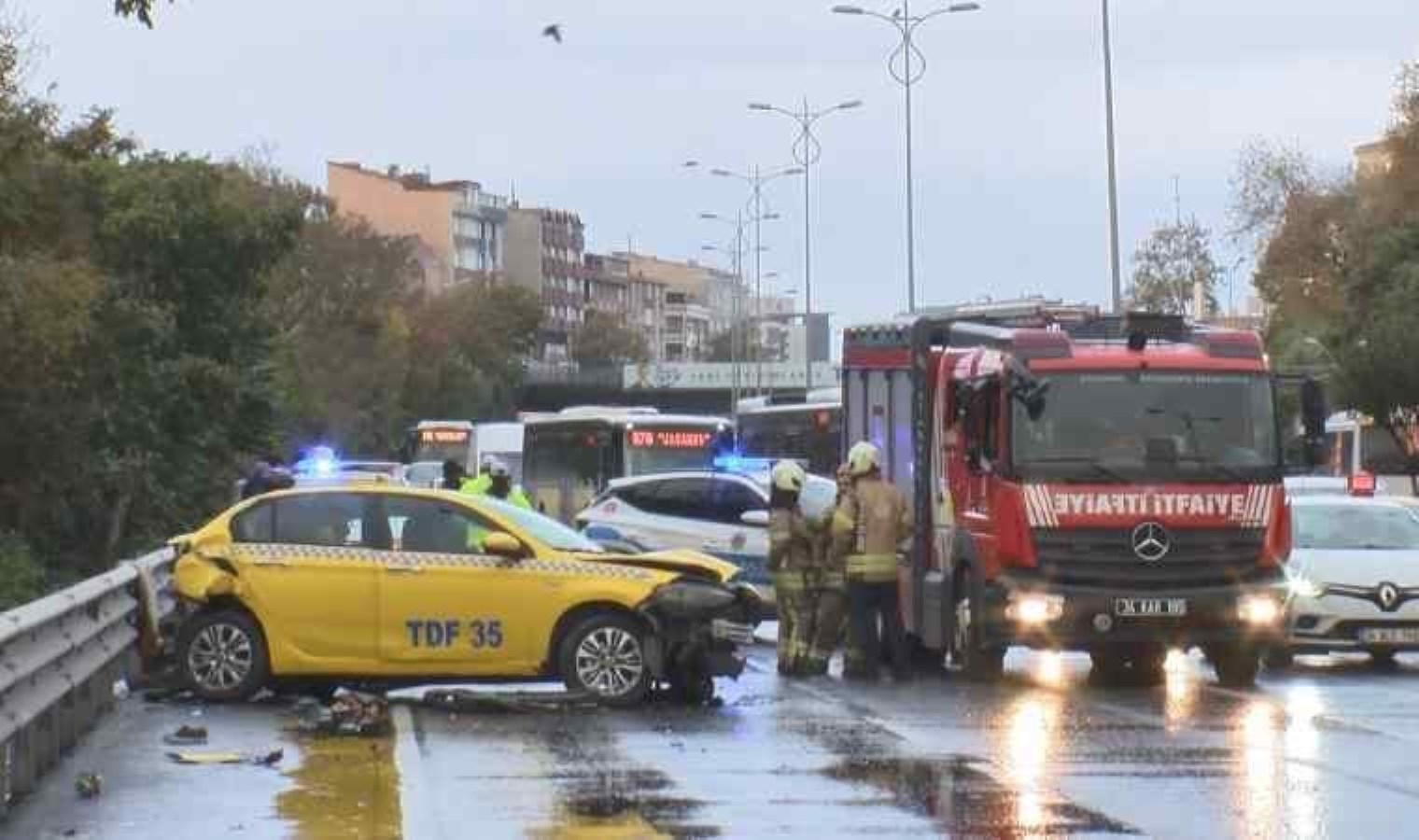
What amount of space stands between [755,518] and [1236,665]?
7.70 m

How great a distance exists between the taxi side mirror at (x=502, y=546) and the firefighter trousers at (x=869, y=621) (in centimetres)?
393

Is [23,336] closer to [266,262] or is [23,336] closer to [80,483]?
[80,483]

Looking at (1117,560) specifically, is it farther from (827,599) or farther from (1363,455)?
(1363,455)

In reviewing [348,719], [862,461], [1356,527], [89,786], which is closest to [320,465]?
[1356,527]

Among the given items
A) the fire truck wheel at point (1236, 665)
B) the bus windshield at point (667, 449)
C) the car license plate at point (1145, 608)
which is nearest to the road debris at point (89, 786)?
the car license plate at point (1145, 608)

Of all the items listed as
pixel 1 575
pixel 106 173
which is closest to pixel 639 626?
pixel 1 575

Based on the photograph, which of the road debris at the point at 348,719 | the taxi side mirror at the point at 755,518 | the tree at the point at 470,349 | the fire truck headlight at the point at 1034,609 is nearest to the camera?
the road debris at the point at 348,719

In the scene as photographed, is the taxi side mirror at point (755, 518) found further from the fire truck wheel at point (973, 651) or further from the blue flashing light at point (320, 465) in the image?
the blue flashing light at point (320, 465)

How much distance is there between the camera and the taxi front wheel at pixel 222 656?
18875 mm

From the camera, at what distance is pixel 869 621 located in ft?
72.4

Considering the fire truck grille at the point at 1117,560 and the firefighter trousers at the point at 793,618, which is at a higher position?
the fire truck grille at the point at 1117,560

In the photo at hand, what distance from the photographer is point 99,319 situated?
133 ft

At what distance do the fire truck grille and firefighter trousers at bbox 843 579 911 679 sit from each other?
1891 mm

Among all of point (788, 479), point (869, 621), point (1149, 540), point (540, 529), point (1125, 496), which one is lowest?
point (869, 621)
